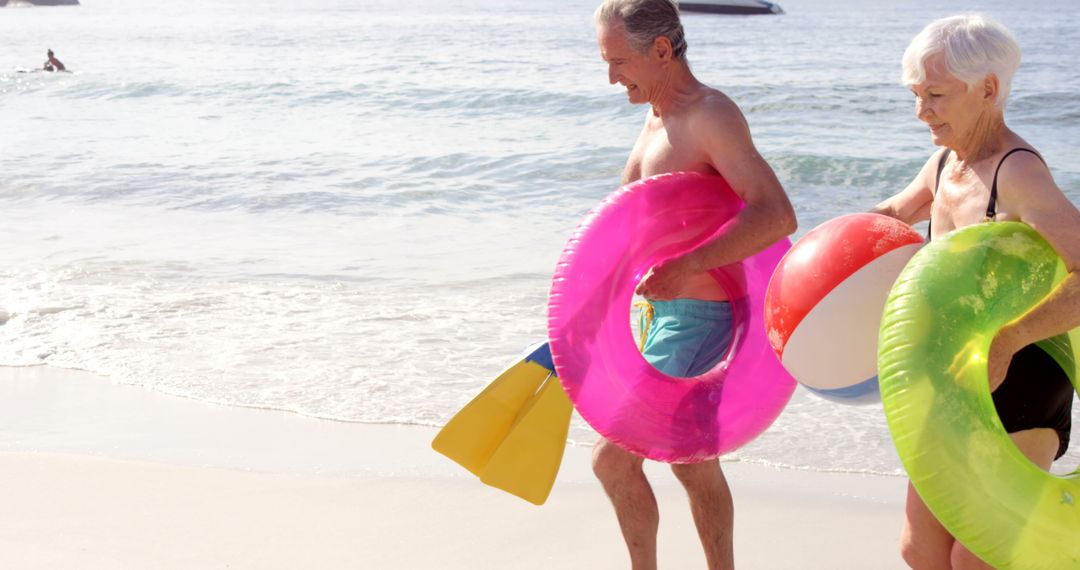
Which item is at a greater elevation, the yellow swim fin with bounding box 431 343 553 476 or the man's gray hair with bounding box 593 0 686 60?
the man's gray hair with bounding box 593 0 686 60

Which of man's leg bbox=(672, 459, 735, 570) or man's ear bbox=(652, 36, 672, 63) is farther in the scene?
man's leg bbox=(672, 459, 735, 570)

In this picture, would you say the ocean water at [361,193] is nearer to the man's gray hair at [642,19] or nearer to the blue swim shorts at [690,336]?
the blue swim shorts at [690,336]

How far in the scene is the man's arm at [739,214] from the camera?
9.09 ft

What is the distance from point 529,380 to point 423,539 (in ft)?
2.84

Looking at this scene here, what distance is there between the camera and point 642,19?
2918 mm

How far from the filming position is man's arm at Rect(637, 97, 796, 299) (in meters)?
2.77

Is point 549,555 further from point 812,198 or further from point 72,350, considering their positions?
point 812,198

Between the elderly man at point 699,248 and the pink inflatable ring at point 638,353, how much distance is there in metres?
0.08

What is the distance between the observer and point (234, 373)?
18.0 ft

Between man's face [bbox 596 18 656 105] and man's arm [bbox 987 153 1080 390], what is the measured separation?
0.97 meters

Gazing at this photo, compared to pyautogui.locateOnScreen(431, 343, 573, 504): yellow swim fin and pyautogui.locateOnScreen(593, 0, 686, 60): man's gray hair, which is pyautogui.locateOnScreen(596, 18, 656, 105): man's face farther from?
pyautogui.locateOnScreen(431, 343, 573, 504): yellow swim fin

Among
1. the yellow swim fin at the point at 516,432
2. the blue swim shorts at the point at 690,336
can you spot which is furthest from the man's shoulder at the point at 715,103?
the yellow swim fin at the point at 516,432

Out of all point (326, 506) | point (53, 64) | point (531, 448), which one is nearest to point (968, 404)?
point (531, 448)

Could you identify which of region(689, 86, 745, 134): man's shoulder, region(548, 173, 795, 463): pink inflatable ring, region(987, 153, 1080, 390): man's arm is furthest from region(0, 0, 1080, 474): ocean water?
region(987, 153, 1080, 390): man's arm
